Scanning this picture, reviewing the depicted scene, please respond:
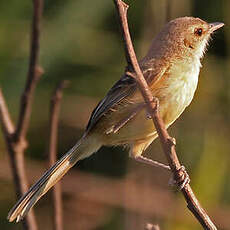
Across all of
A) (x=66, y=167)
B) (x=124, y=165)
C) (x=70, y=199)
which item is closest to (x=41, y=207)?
(x=70, y=199)

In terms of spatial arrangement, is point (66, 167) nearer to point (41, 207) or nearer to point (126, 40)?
point (126, 40)

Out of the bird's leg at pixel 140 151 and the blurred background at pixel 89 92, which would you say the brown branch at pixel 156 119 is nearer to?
the bird's leg at pixel 140 151

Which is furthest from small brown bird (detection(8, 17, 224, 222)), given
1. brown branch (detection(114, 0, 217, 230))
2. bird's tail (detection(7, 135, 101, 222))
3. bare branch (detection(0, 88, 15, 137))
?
brown branch (detection(114, 0, 217, 230))

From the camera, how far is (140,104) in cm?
553

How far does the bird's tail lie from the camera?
5.01 m

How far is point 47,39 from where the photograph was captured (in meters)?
7.84

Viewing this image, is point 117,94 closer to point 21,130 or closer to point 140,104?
point 140,104

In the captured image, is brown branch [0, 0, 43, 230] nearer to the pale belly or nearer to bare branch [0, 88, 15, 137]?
bare branch [0, 88, 15, 137]

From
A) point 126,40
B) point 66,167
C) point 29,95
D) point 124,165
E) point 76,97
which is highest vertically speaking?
point 126,40

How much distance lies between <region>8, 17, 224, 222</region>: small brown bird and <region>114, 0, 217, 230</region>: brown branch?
0.78m

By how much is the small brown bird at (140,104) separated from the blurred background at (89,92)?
4.74 feet

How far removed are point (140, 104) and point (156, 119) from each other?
48.2 inches

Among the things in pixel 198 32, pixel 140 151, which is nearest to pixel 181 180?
pixel 140 151

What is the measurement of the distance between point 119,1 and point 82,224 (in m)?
4.45
